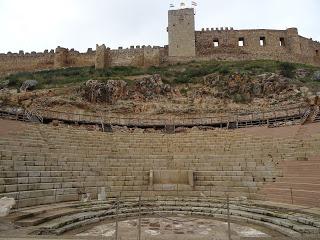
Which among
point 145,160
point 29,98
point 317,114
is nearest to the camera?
point 145,160

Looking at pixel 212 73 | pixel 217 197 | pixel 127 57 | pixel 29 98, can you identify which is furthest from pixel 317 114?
pixel 127 57

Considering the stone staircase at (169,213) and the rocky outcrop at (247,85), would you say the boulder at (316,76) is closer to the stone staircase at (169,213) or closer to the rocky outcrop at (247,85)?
the rocky outcrop at (247,85)

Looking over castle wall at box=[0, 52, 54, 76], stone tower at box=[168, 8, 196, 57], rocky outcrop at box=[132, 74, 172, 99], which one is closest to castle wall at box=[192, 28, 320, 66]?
stone tower at box=[168, 8, 196, 57]

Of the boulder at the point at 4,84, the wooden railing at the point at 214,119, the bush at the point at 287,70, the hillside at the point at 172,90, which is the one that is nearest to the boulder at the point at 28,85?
the hillside at the point at 172,90

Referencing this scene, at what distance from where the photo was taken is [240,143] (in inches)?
573

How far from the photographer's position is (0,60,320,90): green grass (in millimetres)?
30147

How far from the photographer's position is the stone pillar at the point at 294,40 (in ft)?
124

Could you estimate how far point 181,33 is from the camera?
36031 millimetres

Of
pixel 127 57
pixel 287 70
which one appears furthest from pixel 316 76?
pixel 127 57

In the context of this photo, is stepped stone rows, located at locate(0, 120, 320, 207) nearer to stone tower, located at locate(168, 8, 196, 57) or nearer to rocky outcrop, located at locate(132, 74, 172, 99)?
rocky outcrop, located at locate(132, 74, 172, 99)

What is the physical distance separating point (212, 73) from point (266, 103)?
6.71 m

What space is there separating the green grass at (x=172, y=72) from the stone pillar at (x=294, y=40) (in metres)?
4.91

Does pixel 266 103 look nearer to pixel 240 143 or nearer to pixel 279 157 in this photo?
pixel 240 143

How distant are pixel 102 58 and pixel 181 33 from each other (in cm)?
911
